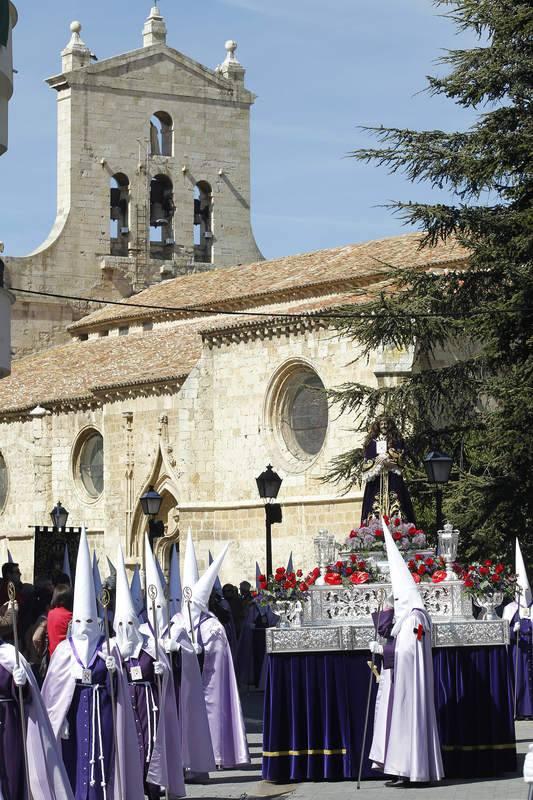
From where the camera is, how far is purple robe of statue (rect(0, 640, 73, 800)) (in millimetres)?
11133

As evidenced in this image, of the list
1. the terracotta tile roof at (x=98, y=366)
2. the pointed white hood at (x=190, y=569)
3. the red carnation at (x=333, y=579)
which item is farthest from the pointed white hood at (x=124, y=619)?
the terracotta tile roof at (x=98, y=366)

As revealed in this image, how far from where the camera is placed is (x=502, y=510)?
24.6 m

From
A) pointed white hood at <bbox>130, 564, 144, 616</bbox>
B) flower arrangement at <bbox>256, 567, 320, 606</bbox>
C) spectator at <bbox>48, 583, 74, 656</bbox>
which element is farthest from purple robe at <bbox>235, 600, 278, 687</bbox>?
spectator at <bbox>48, 583, 74, 656</bbox>

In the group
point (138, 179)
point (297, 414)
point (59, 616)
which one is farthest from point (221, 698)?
point (138, 179)

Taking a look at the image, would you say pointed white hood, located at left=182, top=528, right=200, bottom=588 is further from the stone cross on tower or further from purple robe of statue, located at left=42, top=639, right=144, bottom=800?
the stone cross on tower

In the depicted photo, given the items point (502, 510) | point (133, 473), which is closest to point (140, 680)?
point (502, 510)

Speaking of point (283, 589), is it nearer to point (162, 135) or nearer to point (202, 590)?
point (202, 590)

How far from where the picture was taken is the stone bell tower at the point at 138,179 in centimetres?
5288

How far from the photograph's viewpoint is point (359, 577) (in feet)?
51.0

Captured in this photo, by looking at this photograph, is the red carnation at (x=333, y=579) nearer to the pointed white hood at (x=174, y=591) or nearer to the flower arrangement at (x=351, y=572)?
the flower arrangement at (x=351, y=572)

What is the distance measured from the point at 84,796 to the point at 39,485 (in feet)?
103

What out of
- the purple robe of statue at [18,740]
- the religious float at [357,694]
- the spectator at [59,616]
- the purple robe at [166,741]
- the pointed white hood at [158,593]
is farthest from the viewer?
the religious float at [357,694]

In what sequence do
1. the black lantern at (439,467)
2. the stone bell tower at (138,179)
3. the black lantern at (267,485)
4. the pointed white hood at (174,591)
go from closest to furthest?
the pointed white hood at (174,591) < the black lantern at (439,467) < the black lantern at (267,485) < the stone bell tower at (138,179)

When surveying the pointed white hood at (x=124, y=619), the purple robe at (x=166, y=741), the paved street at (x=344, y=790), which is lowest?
the paved street at (x=344, y=790)
